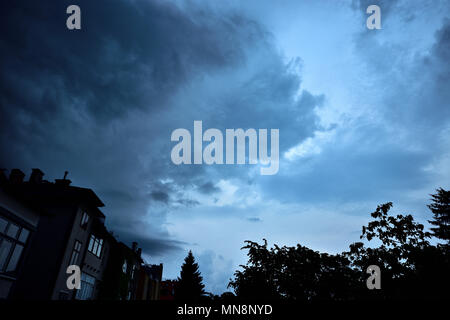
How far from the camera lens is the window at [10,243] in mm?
13445

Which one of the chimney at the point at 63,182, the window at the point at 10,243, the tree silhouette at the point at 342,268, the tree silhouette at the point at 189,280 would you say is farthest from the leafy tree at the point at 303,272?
the tree silhouette at the point at 189,280

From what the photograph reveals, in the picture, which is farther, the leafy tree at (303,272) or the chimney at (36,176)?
the chimney at (36,176)

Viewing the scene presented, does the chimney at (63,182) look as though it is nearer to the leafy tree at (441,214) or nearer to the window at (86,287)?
the window at (86,287)

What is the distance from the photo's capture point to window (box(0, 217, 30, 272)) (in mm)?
13445

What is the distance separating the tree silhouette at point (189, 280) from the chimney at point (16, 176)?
36114mm

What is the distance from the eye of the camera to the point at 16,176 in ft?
85.2

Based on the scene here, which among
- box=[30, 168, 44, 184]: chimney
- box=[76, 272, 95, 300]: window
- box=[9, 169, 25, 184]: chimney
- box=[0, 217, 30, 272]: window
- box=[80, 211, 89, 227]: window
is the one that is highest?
box=[30, 168, 44, 184]: chimney

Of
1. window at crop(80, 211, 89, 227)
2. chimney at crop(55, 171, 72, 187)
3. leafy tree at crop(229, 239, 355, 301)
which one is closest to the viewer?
leafy tree at crop(229, 239, 355, 301)

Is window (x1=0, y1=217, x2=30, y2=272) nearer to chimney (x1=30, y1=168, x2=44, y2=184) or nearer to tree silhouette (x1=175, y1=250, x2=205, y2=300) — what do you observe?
chimney (x1=30, y1=168, x2=44, y2=184)

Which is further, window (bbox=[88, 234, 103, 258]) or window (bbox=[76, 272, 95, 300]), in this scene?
window (bbox=[88, 234, 103, 258])

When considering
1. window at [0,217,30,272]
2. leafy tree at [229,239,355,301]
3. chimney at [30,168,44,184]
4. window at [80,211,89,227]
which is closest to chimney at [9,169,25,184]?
chimney at [30,168,44,184]

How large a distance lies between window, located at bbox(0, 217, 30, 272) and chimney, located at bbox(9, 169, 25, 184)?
14432 millimetres

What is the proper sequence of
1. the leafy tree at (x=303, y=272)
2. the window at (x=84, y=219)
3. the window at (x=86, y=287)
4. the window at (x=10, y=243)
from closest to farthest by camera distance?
the window at (x=10, y=243), the leafy tree at (x=303, y=272), the window at (x=84, y=219), the window at (x=86, y=287)
